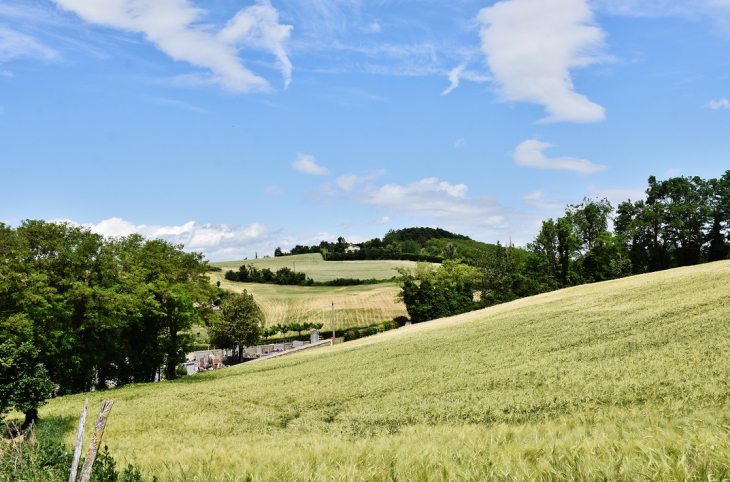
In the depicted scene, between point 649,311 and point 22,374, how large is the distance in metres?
31.9

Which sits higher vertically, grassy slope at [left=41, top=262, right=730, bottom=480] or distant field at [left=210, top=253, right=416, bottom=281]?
distant field at [left=210, top=253, right=416, bottom=281]

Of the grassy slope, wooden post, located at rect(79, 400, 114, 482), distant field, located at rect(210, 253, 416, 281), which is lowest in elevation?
the grassy slope

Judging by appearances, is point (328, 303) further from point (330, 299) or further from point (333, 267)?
point (333, 267)

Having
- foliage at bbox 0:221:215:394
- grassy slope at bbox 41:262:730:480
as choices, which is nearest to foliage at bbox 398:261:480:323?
grassy slope at bbox 41:262:730:480

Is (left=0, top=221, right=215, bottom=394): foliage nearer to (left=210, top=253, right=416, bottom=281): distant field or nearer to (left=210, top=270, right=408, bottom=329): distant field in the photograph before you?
(left=210, top=270, right=408, bottom=329): distant field

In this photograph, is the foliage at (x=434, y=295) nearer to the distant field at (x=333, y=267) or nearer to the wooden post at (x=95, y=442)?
the distant field at (x=333, y=267)

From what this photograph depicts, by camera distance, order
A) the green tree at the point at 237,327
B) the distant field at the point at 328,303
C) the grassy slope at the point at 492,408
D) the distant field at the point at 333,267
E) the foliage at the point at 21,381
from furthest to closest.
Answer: the distant field at the point at 333,267 < the distant field at the point at 328,303 < the green tree at the point at 237,327 < the foliage at the point at 21,381 < the grassy slope at the point at 492,408

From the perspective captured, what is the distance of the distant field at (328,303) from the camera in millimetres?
100688

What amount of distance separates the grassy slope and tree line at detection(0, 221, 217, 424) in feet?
19.6

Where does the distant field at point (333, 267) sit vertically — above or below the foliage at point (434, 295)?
above

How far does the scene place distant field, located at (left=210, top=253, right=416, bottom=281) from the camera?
5964 inches

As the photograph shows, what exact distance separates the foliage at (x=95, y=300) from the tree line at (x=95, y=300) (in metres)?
0.07

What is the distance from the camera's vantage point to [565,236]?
93375mm

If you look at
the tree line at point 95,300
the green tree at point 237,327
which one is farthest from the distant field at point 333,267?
the tree line at point 95,300
